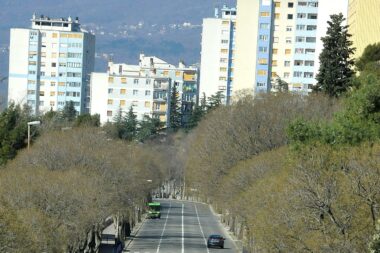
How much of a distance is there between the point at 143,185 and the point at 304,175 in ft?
176

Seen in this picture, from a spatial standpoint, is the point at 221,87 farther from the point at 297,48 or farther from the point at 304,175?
the point at 304,175

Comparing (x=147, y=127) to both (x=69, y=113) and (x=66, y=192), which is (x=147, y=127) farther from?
(x=66, y=192)

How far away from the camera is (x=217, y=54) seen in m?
176

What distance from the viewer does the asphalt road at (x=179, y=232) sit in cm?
7131

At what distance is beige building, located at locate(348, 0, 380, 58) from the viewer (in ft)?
249

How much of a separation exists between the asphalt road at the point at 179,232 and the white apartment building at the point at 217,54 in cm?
4316

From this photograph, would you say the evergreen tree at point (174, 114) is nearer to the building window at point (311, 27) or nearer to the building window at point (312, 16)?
the building window at point (311, 27)

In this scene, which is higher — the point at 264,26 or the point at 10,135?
the point at 264,26

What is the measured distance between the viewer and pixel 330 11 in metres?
119

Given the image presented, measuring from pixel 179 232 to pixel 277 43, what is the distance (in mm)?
48591

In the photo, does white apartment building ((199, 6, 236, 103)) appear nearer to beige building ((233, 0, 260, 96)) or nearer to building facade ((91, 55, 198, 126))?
building facade ((91, 55, 198, 126))

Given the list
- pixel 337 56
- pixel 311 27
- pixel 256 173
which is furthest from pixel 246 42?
pixel 256 173

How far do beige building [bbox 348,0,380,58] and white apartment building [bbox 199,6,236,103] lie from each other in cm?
7944

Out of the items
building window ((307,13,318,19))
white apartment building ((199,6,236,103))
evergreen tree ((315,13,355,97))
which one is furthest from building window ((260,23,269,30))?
evergreen tree ((315,13,355,97))
